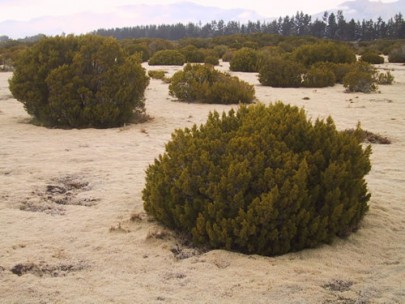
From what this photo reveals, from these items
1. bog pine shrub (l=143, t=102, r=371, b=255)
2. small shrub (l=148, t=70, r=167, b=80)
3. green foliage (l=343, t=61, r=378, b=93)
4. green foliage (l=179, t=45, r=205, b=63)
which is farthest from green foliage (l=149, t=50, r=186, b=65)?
bog pine shrub (l=143, t=102, r=371, b=255)

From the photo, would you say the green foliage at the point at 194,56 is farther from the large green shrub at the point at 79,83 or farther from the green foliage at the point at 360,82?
the large green shrub at the point at 79,83

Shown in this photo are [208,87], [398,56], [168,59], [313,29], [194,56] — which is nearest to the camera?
[208,87]

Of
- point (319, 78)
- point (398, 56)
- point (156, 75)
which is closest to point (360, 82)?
point (319, 78)

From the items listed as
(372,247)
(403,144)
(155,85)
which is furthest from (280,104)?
(155,85)

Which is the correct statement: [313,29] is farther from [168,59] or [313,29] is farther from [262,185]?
[262,185]

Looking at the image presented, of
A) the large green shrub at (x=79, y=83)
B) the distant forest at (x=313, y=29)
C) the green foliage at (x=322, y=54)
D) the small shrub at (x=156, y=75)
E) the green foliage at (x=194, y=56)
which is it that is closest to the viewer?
the large green shrub at (x=79, y=83)

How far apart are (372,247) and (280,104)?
1615 millimetres

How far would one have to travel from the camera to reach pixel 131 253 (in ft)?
12.1

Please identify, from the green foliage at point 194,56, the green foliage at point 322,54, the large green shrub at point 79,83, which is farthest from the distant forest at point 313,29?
the large green shrub at point 79,83

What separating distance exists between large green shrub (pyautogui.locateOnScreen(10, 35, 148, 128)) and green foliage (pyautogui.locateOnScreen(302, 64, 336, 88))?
7.43 meters

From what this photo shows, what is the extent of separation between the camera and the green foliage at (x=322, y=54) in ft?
61.6

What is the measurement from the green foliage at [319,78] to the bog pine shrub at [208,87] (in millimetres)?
3788

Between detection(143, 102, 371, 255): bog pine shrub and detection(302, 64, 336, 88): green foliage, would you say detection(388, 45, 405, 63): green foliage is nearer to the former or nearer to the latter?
detection(302, 64, 336, 88): green foliage

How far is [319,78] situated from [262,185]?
1206cm
